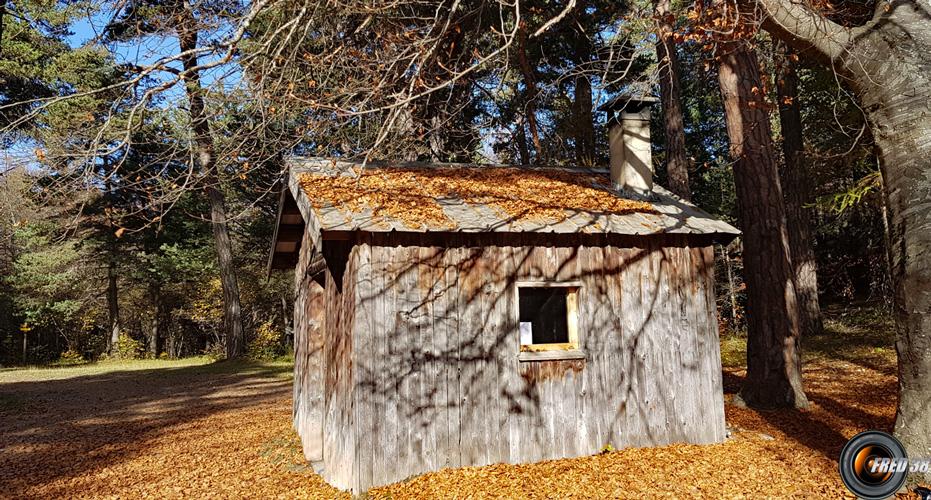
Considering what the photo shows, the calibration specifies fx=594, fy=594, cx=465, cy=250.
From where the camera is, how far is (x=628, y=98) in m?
8.91

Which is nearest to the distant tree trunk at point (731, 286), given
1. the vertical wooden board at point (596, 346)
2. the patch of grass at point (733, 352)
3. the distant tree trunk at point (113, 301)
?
the patch of grass at point (733, 352)

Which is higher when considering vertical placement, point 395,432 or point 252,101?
point 252,101

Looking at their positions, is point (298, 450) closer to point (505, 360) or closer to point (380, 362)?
point (380, 362)

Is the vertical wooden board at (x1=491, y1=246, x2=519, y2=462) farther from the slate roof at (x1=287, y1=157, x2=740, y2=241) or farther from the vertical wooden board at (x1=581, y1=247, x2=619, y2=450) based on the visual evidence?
the vertical wooden board at (x1=581, y1=247, x2=619, y2=450)

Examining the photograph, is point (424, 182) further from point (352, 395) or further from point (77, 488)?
point (77, 488)

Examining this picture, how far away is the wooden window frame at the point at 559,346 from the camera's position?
24.1 ft

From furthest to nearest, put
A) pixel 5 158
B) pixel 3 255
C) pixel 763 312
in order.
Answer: pixel 3 255
pixel 763 312
pixel 5 158

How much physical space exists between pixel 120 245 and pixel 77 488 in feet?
84.4

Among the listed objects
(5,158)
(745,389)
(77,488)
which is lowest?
(77,488)

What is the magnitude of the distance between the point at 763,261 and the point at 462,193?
5.11 metres

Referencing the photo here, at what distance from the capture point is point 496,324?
23.8ft

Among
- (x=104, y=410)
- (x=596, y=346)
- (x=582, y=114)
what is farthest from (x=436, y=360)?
(x=582, y=114)

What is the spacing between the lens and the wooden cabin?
6.76m

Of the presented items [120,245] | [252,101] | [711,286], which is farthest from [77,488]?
[120,245]
